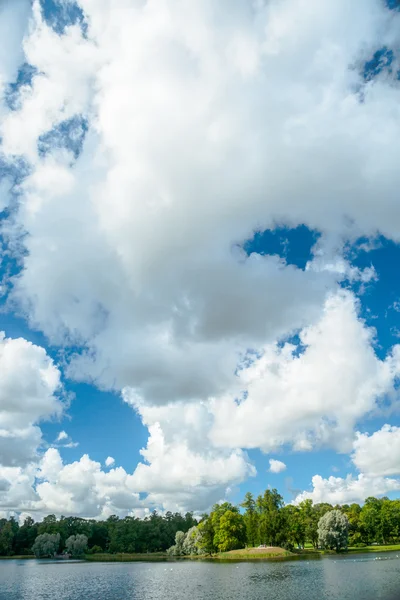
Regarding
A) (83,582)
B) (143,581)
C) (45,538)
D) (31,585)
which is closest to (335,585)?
(143,581)

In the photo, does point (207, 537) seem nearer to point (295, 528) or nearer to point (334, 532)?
point (295, 528)

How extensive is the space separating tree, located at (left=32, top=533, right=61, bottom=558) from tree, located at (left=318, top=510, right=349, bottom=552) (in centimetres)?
12144

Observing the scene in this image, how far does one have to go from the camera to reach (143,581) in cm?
7738

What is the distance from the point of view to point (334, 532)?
126m

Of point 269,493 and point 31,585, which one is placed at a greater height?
point 269,493

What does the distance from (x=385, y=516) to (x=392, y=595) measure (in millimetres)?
136107

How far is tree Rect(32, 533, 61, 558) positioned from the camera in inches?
7500

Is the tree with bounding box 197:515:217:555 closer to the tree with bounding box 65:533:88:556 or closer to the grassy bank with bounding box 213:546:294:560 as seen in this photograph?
the grassy bank with bounding box 213:546:294:560

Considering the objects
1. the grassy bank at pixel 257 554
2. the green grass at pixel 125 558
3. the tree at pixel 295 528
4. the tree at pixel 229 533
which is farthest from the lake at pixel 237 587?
the green grass at pixel 125 558

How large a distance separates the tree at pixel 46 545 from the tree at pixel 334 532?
398ft

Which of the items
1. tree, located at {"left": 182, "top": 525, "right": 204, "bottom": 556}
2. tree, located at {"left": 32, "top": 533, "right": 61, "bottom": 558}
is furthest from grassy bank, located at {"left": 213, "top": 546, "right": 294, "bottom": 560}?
tree, located at {"left": 32, "top": 533, "right": 61, "bottom": 558}

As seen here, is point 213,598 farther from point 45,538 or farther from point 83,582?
point 45,538

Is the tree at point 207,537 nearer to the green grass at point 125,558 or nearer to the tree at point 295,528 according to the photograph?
the green grass at point 125,558

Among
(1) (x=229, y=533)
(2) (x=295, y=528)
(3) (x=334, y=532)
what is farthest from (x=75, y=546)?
(3) (x=334, y=532)
